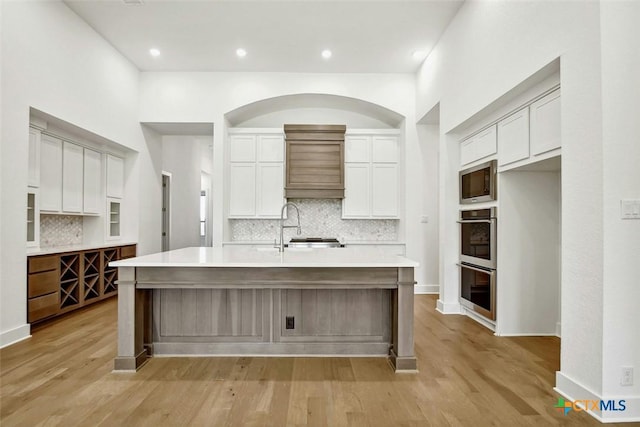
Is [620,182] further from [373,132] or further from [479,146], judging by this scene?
[373,132]

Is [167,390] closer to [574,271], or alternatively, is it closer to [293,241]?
[574,271]

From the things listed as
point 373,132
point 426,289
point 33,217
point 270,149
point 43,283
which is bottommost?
point 426,289

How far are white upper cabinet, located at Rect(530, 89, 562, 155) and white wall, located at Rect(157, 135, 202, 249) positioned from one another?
24.3 feet

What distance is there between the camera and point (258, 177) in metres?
5.96

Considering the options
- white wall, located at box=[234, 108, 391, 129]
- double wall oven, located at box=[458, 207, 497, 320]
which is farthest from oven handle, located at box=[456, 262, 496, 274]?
white wall, located at box=[234, 108, 391, 129]

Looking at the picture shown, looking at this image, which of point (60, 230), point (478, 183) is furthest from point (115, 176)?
point (478, 183)

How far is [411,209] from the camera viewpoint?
5.71m

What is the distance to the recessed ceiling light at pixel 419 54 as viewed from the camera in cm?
508

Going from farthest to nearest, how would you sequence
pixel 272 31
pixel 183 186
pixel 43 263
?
pixel 183 186 → pixel 272 31 → pixel 43 263

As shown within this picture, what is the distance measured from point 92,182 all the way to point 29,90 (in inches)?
67.2

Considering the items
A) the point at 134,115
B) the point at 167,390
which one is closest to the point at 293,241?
the point at 134,115

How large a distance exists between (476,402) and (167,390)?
6.48ft

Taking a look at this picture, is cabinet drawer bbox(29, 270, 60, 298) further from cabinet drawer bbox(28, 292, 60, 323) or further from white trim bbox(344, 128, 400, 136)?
white trim bbox(344, 128, 400, 136)

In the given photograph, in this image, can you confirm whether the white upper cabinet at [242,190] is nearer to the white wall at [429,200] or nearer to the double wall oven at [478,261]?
the white wall at [429,200]
